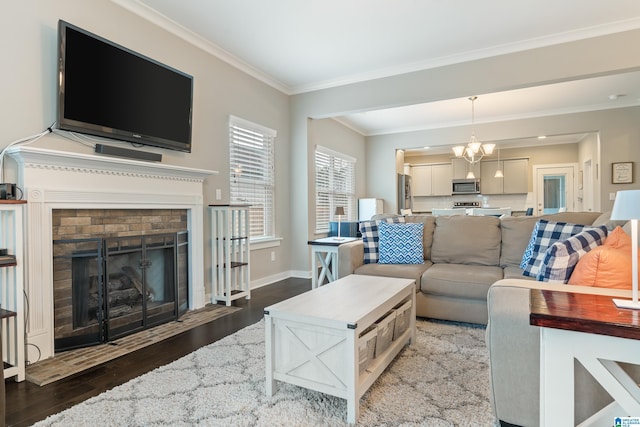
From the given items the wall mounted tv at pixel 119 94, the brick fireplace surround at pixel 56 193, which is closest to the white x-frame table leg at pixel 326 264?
the brick fireplace surround at pixel 56 193

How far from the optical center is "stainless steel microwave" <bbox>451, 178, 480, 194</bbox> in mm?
8578

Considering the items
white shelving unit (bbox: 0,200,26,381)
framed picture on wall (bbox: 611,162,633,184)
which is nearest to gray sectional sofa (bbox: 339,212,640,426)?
white shelving unit (bbox: 0,200,26,381)

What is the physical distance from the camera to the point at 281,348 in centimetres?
188

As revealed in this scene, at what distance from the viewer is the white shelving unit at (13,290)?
206 centimetres

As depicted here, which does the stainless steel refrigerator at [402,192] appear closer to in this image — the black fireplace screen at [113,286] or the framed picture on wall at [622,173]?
the framed picture on wall at [622,173]

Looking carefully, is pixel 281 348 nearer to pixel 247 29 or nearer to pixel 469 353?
pixel 469 353

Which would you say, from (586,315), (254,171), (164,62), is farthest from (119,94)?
(586,315)

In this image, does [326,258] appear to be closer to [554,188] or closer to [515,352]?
[515,352]

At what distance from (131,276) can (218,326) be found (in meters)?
0.84

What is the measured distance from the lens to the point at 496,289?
156 cm

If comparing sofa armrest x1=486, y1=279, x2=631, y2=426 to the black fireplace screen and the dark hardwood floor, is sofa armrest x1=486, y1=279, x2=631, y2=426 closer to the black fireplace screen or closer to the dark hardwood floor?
the dark hardwood floor

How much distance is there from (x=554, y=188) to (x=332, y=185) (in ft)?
17.6

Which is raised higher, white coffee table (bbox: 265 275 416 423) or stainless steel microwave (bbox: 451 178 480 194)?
stainless steel microwave (bbox: 451 178 480 194)

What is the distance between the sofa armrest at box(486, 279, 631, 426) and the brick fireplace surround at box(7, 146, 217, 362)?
8.80 feet
